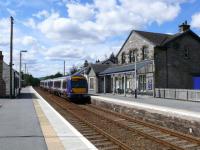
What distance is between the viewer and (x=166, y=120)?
17078mm

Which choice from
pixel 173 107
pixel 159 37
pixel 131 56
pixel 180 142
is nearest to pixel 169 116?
pixel 173 107

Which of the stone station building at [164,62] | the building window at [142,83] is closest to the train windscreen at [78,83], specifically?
the stone station building at [164,62]

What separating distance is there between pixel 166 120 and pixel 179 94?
46.4 feet

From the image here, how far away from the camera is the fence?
28.0m

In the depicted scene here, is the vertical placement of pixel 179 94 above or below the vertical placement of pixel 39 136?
above

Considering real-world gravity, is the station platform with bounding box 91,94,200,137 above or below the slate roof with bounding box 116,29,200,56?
below

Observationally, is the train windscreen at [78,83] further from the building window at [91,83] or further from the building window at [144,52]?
the building window at [91,83]

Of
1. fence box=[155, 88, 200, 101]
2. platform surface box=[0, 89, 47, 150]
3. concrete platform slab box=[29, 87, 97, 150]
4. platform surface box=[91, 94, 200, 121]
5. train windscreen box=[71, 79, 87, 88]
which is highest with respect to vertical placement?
train windscreen box=[71, 79, 87, 88]

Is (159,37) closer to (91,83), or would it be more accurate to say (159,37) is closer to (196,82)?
(196,82)

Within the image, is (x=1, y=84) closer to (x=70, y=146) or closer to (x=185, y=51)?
(x=185, y=51)

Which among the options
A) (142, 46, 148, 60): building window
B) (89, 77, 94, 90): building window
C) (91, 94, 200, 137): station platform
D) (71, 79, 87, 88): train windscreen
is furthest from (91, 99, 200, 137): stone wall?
(89, 77, 94, 90): building window

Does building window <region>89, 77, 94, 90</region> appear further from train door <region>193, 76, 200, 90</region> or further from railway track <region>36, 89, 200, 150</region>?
railway track <region>36, 89, 200, 150</region>

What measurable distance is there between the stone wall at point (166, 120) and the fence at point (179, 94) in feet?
22.3

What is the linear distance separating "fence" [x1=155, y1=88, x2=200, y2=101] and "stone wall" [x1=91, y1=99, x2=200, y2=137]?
679cm
